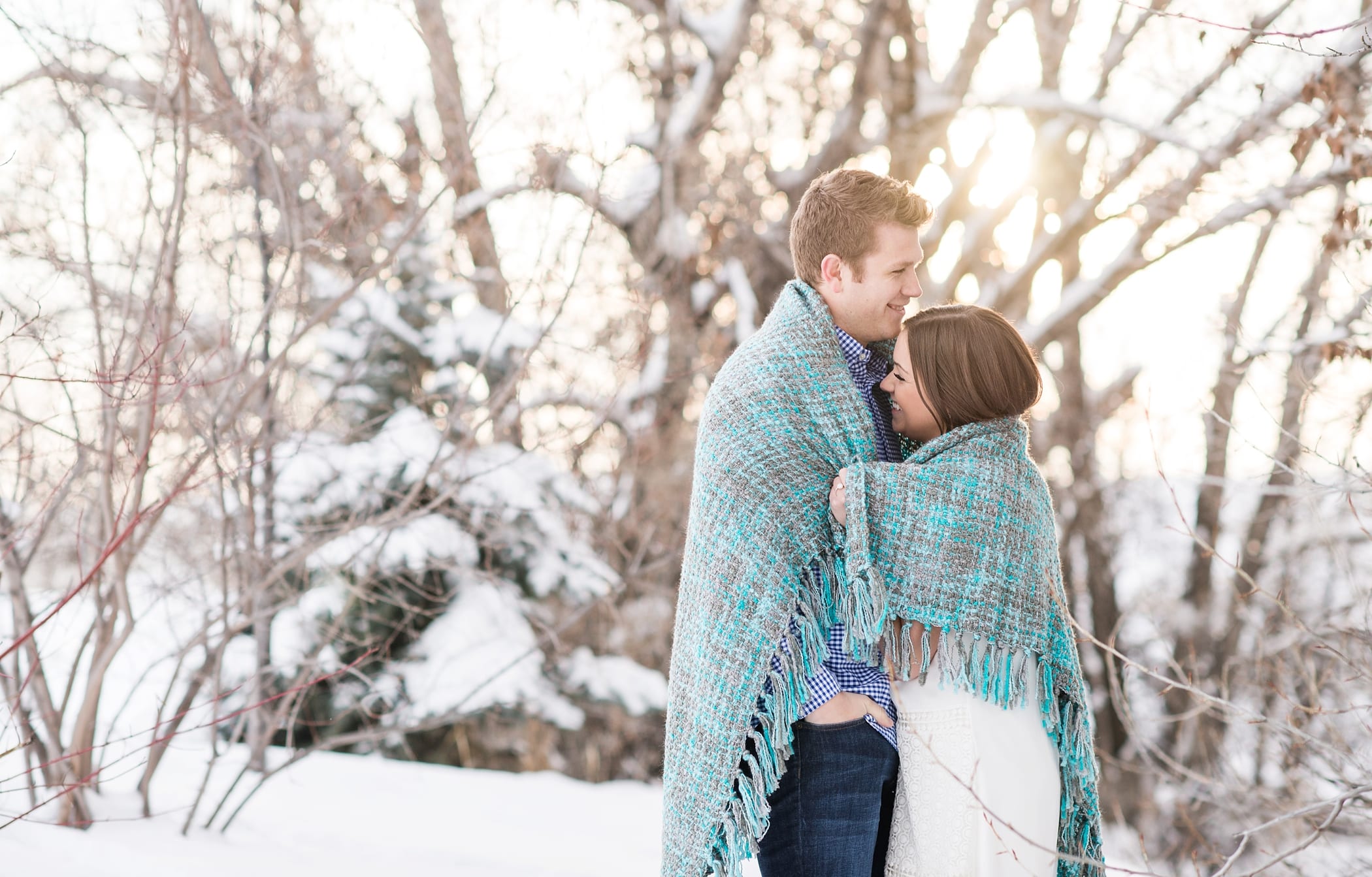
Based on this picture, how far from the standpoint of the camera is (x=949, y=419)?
6.82 ft

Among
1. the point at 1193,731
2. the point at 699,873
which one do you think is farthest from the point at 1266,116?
the point at 699,873

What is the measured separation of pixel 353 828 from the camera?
411cm

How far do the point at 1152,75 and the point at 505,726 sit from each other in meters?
5.87

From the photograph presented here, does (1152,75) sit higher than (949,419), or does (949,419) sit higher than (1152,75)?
(1152,75)

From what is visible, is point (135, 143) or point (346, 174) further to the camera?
point (346, 174)

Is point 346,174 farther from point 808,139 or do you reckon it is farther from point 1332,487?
point 808,139

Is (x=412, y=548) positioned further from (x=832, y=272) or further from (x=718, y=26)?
(x=718, y=26)

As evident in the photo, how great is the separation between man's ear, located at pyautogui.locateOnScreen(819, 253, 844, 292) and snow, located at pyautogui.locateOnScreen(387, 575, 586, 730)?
330 centimetres

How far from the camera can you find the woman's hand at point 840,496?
6.41 ft

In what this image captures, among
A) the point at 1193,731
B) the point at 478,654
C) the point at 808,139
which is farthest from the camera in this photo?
the point at 808,139

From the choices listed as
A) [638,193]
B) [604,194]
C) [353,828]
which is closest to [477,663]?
[353,828]

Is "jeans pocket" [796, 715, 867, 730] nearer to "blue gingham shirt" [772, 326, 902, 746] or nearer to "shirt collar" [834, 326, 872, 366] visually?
"blue gingham shirt" [772, 326, 902, 746]

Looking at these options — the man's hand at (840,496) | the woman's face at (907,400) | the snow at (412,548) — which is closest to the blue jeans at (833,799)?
the man's hand at (840,496)

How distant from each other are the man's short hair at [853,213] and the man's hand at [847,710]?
830mm
